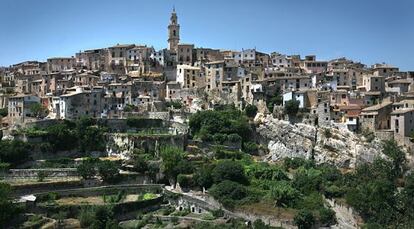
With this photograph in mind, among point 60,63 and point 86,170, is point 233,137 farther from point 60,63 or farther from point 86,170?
point 60,63

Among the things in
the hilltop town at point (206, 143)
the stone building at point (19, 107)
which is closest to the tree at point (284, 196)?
the hilltop town at point (206, 143)

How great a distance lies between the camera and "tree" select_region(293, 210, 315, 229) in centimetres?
3169

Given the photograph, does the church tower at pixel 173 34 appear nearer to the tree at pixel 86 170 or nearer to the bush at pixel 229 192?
the tree at pixel 86 170

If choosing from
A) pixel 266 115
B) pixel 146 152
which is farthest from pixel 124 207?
pixel 266 115

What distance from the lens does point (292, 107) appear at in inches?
1742

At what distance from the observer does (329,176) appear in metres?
37.4

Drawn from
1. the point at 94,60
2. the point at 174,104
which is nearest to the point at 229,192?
the point at 174,104

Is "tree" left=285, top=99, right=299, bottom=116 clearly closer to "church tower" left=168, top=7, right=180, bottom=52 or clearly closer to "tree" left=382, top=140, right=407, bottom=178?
"tree" left=382, top=140, right=407, bottom=178

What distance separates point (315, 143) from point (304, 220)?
39.2ft

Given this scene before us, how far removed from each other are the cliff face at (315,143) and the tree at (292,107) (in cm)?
92

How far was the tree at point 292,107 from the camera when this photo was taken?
145 ft

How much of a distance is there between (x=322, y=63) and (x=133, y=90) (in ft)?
57.2

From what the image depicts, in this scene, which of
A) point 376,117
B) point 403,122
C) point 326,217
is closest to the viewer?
point 326,217

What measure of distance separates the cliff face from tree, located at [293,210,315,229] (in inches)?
413
